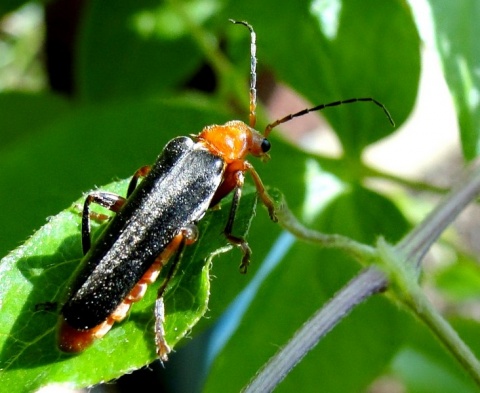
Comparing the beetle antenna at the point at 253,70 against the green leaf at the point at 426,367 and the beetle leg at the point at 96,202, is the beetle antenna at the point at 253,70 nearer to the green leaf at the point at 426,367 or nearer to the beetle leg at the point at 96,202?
the beetle leg at the point at 96,202

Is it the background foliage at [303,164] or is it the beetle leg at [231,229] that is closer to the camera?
the beetle leg at [231,229]

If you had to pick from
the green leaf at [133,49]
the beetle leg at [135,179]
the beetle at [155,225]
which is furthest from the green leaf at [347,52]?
the beetle leg at [135,179]

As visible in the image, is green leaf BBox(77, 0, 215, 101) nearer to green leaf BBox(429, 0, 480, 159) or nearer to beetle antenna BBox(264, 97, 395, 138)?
beetle antenna BBox(264, 97, 395, 138)

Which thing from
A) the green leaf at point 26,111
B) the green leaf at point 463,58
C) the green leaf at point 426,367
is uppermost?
the green leaf at point 463,58

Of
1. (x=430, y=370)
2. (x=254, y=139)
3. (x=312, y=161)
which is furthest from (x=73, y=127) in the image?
(x=430, y=370)

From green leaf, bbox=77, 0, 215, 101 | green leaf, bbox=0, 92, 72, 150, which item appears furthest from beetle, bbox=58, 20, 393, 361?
green leaf, bbox=0, 92, 72, 150
